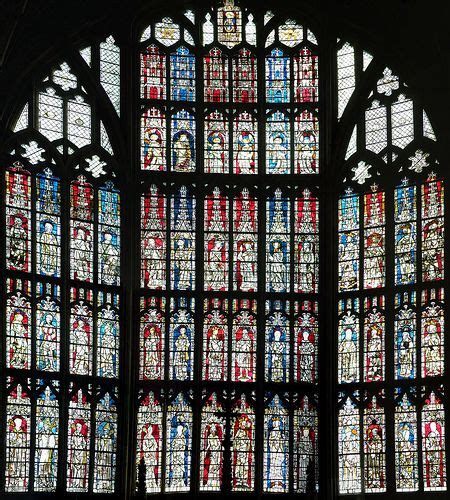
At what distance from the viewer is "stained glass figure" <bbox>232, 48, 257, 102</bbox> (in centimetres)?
4009

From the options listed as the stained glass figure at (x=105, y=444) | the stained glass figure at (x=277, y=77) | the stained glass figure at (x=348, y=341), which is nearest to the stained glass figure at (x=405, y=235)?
the stained glass figure at (x=348, y=341)

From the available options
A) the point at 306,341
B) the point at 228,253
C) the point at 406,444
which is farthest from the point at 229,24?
the point at 406,444

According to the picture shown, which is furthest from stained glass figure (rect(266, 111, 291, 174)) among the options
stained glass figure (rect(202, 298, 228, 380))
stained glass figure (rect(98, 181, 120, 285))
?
stained glass figure (rect(98, 181, 120, 285))

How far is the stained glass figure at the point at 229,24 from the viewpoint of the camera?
40.3 meters

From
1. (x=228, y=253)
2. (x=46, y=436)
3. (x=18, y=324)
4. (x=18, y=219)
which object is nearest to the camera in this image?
(x=46, y=436)

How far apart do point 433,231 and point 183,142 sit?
225 inches

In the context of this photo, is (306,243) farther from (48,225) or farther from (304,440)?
(48,225)

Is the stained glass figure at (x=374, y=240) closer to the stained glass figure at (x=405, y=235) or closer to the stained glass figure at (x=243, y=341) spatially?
the stained glass figure at (x=405, y=235)

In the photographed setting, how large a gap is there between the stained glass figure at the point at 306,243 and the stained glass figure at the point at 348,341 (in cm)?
81

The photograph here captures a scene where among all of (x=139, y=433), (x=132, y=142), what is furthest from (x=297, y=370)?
(x=132, y=142)

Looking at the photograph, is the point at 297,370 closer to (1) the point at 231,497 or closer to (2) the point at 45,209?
(1) the point at 231,497

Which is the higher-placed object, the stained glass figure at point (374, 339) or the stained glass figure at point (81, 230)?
the stained glass figure at point (81, 230)

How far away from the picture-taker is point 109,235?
3866cm

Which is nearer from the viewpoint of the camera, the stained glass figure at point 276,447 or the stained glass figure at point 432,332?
the stained glass figure at point 432,332
